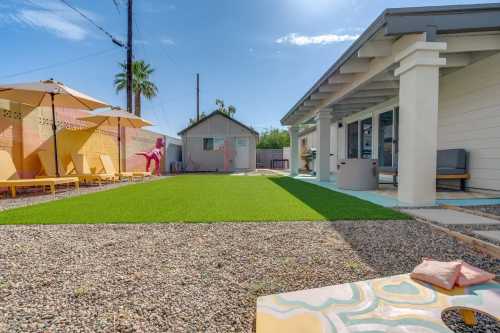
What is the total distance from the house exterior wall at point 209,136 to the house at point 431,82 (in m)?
9.93

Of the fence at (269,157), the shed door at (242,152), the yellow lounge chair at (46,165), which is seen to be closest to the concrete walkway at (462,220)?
the yellow lounge chair at (46,165)

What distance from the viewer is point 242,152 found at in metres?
18.7

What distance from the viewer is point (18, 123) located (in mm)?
6980

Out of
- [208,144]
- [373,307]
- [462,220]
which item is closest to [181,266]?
[373,307]

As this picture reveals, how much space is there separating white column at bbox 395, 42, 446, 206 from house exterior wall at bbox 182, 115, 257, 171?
14.1 m

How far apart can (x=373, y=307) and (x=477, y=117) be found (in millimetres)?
6820

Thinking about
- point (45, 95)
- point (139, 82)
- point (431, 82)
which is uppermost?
point (139, 82)

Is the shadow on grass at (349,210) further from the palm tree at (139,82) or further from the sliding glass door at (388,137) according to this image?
the palm tree at (139,82)

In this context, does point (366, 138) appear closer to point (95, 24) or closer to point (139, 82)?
point (95, 24)

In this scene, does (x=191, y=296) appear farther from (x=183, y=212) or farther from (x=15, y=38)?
(x=15, y=38)

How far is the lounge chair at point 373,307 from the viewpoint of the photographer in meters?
1.15

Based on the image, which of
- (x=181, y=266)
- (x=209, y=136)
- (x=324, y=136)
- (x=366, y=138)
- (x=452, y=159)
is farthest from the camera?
(x=209, y=136)

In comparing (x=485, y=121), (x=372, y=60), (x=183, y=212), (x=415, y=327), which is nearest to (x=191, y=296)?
(x=415, y=327)

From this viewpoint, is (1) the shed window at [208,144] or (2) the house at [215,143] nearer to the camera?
(2) the house at [215,143]
